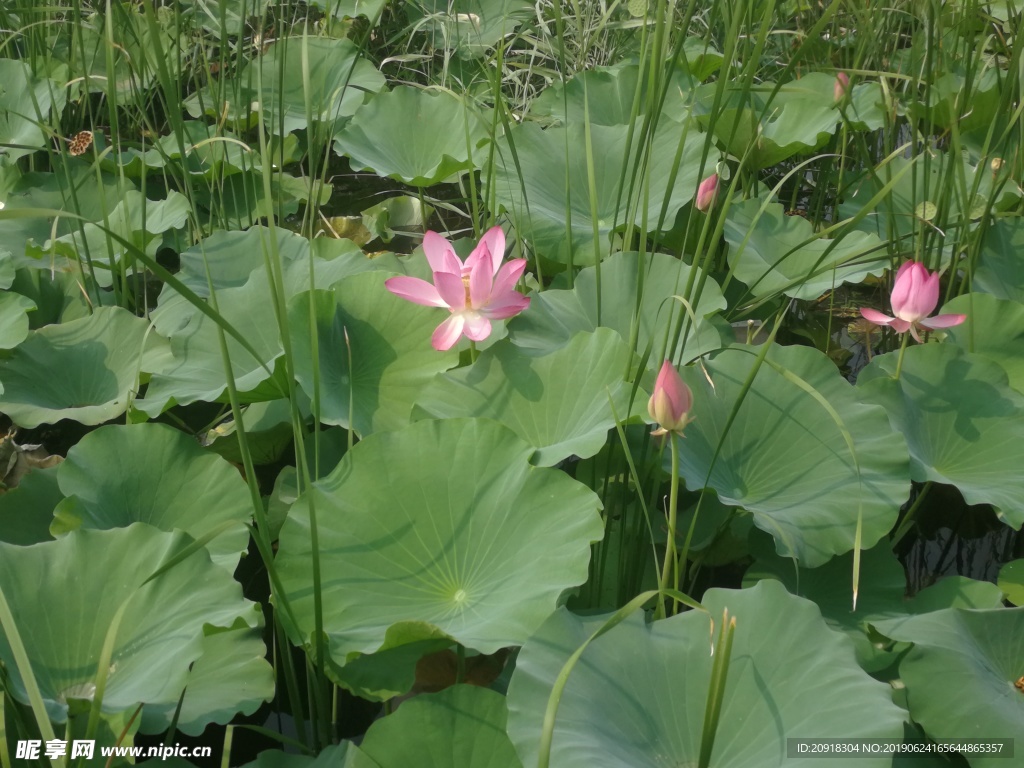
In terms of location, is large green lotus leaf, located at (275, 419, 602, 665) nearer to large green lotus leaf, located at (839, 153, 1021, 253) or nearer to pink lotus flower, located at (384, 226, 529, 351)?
pink lotus flower, located at (384, 226, 529, 351)

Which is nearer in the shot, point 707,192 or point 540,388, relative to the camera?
point 540,388

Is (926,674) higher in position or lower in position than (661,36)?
lower

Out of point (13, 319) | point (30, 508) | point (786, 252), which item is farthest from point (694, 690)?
point (13, 319)

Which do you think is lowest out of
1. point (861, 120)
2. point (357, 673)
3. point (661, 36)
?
point (357, 673)

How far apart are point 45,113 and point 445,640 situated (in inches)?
87.1

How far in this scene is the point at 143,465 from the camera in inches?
48.3

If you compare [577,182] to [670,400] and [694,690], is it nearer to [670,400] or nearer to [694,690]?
[670,400]

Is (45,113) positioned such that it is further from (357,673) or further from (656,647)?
(656,647)

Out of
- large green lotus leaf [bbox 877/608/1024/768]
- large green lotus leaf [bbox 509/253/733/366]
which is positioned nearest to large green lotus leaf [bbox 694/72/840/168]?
large green lotus leaf [bbox 509/253/733/366]

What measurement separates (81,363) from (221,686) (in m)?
0.79

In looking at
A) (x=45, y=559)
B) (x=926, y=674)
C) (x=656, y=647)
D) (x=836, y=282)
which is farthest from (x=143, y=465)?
(x=836, y=282)

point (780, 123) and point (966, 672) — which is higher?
point (780, 123)

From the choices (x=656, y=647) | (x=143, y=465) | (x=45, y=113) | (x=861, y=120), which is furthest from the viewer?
(x=45, y=113)

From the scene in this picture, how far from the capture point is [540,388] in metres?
1.32
